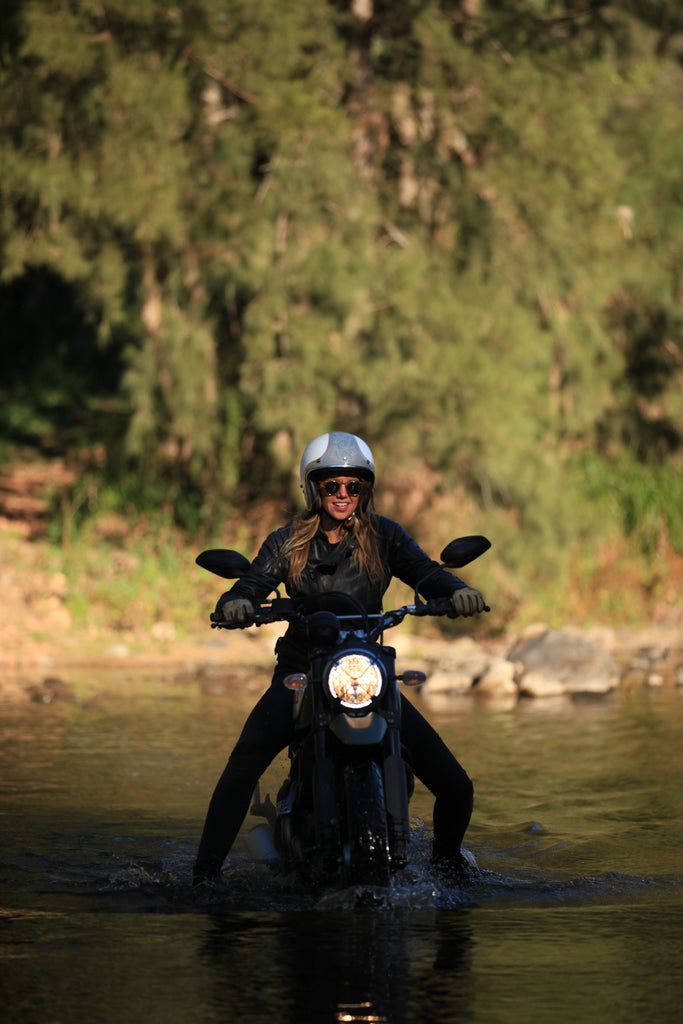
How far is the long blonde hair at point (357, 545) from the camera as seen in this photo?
24.2 feet

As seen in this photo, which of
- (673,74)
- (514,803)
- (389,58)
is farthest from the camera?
(673,74)

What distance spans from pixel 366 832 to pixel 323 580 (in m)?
1.21

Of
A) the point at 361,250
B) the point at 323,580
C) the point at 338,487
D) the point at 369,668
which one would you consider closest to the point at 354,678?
the point at 369,668

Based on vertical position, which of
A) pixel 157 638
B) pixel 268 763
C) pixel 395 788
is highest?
pixel 157 638

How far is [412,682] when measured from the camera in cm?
696

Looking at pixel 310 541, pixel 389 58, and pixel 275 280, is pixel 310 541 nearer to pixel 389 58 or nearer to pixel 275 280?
pixel 275 280

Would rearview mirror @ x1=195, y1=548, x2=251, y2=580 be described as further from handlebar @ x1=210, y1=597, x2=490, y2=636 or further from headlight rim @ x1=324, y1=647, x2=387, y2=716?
headlight rim @ x1=324, y1=647, x2=387, y2=716

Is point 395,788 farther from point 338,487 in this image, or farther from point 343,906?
point 338,487

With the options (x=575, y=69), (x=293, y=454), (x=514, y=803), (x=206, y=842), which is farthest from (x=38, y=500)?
(x=206, y=842)

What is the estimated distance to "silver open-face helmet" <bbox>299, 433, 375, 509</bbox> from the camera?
7320mm

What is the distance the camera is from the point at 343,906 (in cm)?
711

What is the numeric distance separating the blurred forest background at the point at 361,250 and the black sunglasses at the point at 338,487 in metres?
10.5

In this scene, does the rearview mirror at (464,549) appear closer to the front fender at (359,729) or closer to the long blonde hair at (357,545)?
the long blonde hair at (357,545)

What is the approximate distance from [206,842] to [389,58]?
13.8 m
